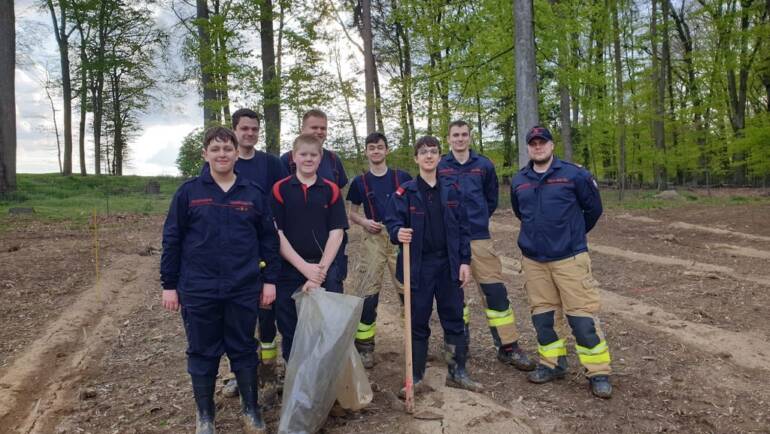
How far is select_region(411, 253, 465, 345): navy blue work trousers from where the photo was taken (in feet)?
12.8

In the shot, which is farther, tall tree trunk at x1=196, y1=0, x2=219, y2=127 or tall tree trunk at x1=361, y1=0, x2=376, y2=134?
tall tree trunk at x1=196, y1=0, x2=219, y2=127

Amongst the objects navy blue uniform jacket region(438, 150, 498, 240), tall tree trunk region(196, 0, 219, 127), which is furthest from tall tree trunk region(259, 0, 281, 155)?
navy blue uniform jacket region(438, 150, 498, 240)

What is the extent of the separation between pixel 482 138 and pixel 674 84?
22.1m

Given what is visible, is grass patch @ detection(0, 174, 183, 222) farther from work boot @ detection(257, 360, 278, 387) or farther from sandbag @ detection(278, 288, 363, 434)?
sandbag @ detection(278, 288, 363, 434)

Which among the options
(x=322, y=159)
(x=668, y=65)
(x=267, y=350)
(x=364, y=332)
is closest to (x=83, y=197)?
(x=322, y=159)

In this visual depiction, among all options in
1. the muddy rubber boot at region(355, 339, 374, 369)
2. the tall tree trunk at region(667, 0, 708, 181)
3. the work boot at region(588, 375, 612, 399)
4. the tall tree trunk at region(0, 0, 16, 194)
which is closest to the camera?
the work boot at region(588, 375, 612, 399)

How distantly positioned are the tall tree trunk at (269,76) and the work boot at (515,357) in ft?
43.3

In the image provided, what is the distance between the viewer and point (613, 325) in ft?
18.5

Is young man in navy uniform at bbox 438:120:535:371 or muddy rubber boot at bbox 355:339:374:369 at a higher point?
young man in navy uniform at bbox 438:120:535:371

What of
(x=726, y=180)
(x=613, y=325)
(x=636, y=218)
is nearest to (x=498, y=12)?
(x=636, y=218)

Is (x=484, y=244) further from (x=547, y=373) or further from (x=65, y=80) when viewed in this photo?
(x=65, y=80)

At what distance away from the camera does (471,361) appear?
15.5 ft

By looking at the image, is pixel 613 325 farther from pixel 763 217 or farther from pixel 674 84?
pixel 674 84

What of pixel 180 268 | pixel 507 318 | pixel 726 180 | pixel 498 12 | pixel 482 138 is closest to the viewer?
pixel 180 268
